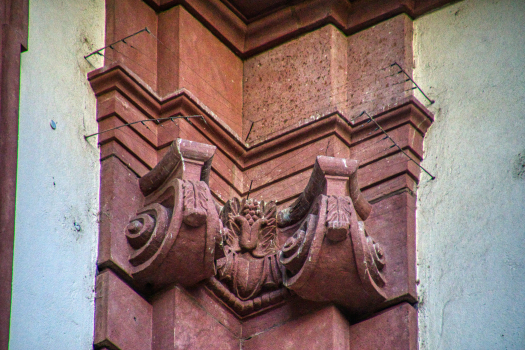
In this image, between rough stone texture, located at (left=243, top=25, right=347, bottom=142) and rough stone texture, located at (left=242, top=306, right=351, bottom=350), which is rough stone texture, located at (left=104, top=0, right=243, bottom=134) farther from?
rough stone texture, located at (left=242, top=306, right=351, bottom=350)

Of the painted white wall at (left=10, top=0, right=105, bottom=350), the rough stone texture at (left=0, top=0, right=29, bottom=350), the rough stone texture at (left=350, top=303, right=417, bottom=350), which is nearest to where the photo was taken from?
the rough stone texture at (left=0, top=0, right=29, bottom=350)

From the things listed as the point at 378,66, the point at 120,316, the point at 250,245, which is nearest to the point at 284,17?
the point at 378,66

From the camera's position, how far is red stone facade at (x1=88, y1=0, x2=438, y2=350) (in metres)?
5.38

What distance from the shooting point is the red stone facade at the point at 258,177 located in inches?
212

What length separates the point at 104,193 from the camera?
220 inches

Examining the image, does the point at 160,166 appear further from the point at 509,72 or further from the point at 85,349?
the point at 509,72

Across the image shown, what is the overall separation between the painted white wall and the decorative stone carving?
0.28m

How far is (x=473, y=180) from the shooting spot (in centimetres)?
564

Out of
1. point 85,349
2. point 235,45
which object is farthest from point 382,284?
point 235,45

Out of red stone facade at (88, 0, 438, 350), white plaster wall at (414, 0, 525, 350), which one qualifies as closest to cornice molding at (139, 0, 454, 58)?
red stone facade at (88, 0, 438, 350)

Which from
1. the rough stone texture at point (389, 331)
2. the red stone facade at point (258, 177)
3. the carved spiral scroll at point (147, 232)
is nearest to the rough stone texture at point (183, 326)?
the red stone facade at point (258, 177)

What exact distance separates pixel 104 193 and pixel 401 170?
1406 mm

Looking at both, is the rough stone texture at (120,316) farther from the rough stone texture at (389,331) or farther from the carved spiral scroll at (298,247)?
the rough stone texture at (389,331)

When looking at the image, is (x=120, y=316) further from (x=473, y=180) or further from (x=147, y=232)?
(x=473, y=180)
